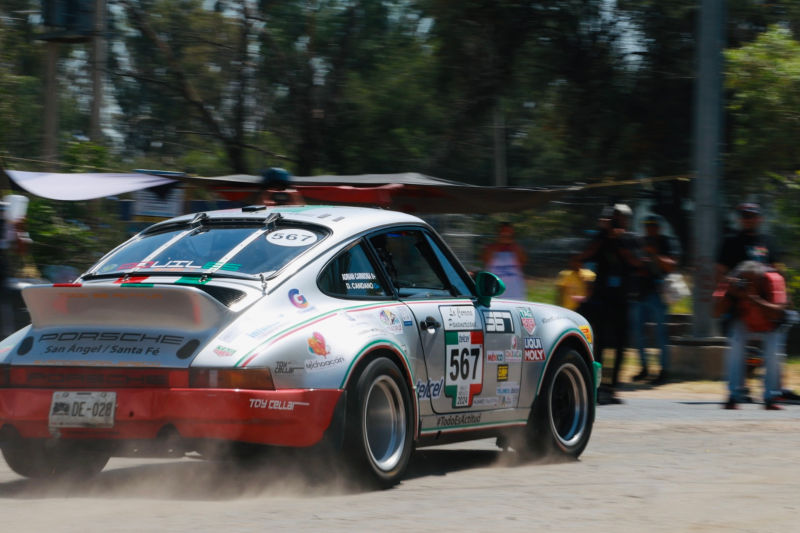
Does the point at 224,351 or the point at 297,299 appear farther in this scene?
the point at 297,299

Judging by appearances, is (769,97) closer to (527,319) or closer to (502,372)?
(527,319)

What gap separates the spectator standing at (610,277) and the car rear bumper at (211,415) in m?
6.62

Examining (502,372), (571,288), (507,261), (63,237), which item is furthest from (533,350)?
(63,237)

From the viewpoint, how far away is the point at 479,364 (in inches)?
279

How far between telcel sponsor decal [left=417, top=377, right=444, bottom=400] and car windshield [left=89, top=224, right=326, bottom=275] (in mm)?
981

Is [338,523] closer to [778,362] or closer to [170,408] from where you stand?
[170,408]

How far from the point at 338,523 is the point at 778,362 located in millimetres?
7624

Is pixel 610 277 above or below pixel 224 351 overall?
above

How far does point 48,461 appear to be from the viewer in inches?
247

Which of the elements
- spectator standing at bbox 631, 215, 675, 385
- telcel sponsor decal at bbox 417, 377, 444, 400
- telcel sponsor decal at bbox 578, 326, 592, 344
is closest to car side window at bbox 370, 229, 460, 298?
telcel sponsor decal at bbox 417, 377, 444, 400

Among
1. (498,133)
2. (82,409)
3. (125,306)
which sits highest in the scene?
(498,133)

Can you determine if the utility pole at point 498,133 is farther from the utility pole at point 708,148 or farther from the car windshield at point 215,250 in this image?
the car windshield at point 215,250

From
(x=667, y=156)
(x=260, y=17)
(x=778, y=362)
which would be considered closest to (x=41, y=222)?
(x=260, y=17)

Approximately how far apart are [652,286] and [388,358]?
25.3ft
